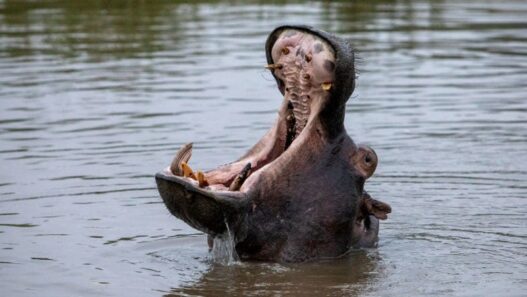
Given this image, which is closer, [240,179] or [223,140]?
[240,179]

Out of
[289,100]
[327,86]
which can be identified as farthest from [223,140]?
[327,86]

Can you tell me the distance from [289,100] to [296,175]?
47 centimetres

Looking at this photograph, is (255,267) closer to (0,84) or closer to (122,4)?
(0,84)

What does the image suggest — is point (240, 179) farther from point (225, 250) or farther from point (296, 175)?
point (225, 250)

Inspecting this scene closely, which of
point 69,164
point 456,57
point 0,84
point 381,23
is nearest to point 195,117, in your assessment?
point 69,164

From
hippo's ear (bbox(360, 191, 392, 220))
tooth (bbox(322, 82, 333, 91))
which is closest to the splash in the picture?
hippo's ear (bbox(360, 191, 392, 220))

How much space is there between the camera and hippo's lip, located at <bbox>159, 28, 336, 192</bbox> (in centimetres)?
773

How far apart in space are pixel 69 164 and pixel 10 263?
3019mm

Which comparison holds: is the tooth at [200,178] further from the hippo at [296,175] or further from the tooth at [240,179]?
the tooth at [240,179]

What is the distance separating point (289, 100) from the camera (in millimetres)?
8008

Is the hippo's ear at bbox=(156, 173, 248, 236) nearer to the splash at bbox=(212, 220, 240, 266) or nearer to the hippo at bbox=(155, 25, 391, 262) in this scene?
the hippo at bbox=(155, 25, 391, 262)

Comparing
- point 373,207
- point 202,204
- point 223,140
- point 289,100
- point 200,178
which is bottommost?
point 223,140

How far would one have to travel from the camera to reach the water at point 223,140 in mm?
8070

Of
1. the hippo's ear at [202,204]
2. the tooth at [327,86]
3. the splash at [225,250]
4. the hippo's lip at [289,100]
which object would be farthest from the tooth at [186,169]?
the tooth at [327,86]
